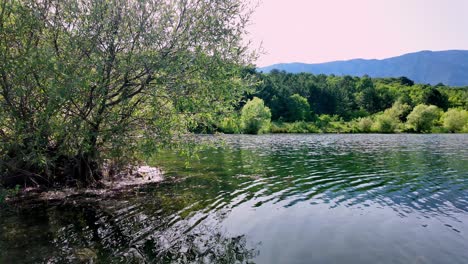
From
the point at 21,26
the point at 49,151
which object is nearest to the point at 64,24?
the point at 21,26

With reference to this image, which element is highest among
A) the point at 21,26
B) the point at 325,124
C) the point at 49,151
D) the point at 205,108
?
the point at 21,26

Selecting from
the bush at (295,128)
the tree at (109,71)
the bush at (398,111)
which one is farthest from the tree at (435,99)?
the tree at (109,71)

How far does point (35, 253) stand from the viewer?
11539mm

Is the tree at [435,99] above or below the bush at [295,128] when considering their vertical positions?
above

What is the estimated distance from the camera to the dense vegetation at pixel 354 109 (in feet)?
419

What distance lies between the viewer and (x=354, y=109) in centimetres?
19038

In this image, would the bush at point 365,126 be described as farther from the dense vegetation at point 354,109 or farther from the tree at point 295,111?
the tree at point 295,111

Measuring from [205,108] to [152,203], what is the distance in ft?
20.2

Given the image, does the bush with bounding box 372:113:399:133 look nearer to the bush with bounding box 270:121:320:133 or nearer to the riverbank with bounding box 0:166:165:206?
the bush with bounding box 270:121:320:133

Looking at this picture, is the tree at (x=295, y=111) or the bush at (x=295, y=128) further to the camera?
the tree at (x=295, y=111)

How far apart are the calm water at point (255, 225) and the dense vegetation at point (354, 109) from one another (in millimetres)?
59011

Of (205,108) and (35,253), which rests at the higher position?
(205,108)

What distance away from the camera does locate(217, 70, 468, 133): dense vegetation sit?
5022 inches

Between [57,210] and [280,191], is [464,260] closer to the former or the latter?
[280,191]
